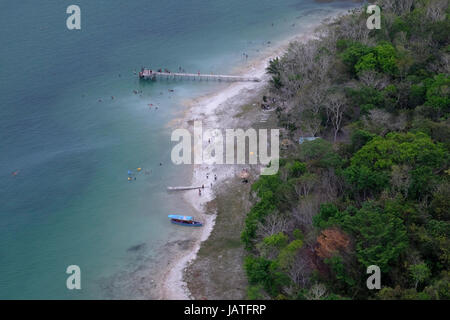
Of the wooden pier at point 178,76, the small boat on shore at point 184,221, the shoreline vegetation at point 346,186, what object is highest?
the wooden pier at point 178,76

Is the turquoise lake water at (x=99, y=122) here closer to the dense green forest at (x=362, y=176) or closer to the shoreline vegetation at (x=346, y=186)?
the shoreline vegetation at (x=346, y=186)

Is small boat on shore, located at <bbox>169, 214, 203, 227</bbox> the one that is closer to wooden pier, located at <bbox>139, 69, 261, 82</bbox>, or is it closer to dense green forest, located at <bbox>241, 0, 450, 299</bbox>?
dense green forest, located at <bbox>241, 0, 450, 299</bbox>

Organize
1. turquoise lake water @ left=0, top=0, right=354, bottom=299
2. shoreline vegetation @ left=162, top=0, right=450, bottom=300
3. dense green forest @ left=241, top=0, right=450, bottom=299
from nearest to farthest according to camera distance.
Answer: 1. dense green forest @ left=241, top=0, right=450, bottom=299
2. shoreline vegetation @ left=162, top=0, right=450, bottom=300
3. turquoise lake water @ left=0, top=0, right=354, bottom=299

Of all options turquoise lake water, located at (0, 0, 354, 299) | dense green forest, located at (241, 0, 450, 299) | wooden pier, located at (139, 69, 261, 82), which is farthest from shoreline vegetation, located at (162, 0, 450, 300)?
wooden pier, located at (139, 69, 261, 82)

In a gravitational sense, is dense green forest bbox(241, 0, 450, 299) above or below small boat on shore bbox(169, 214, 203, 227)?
above

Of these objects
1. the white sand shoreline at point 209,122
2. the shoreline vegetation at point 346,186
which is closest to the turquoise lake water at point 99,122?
the white sand shoreline at point 209,122

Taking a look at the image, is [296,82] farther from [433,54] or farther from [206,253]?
[206,253]
